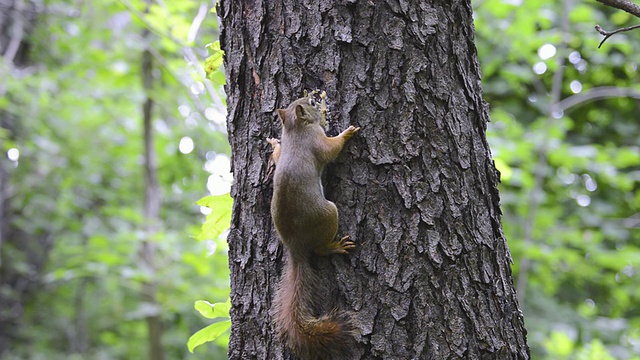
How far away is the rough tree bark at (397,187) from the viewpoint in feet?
4.54

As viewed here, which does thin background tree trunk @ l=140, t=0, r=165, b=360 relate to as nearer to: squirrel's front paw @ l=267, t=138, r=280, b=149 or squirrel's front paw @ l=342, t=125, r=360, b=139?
squirrel's front paw @ l=267, t=138, r=280, b=149

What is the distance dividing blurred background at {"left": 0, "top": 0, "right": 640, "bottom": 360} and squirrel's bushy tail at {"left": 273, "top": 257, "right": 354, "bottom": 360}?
112 centimetres

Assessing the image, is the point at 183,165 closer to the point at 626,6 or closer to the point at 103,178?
the point at 103,178

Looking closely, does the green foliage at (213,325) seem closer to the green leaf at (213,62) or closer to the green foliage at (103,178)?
the green leaf at (213,62)

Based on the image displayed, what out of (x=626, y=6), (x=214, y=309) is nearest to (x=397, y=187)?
(x=626, y=6)

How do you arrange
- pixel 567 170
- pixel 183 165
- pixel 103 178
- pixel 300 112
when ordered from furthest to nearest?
pixel 103 178 → pixel 567 170 → pixel 183 165 → pixel 300 112

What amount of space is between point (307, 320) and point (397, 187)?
392mm

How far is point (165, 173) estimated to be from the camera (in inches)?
242

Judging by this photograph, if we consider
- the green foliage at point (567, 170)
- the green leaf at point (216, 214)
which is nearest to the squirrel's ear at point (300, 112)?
the green leaf at point (216, 214)

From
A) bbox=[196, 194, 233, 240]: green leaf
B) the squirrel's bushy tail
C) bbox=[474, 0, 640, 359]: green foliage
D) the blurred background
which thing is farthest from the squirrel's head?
bbox=[474, 0, 640, 359]: green foliage

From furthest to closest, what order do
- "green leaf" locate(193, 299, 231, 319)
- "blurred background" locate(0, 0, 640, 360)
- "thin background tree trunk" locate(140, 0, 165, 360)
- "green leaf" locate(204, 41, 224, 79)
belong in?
"thin background tree trunk" locate(140, 0, 165, 360) < "blurred background" locate(0, 0, 640, 360) < "green leaf" locate(204, 41, 224, 79) < "green leaf" locate(193, 299, 231, 319)

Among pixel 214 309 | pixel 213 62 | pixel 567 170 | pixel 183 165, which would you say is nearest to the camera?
pixel 214 309

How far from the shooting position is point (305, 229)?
4.73 feet

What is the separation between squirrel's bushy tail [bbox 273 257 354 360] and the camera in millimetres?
1383
